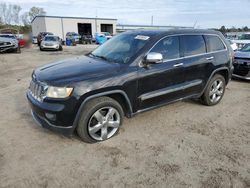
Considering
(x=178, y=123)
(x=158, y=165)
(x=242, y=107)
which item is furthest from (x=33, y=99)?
(x=242, y=107)

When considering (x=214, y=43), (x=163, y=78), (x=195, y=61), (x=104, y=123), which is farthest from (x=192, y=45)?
(x=104, y=123)

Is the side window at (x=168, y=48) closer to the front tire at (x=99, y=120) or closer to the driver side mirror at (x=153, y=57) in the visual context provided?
the driver side mirror at (x=153, y=57)

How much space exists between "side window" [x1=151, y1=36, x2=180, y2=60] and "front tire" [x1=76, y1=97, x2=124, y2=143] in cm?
128

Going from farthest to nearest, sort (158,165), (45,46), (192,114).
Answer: (45,46) → (192,114) → (158,165)

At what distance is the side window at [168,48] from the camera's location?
13.5 feet

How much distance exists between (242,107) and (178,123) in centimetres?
203

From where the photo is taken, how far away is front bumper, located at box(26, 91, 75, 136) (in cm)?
327

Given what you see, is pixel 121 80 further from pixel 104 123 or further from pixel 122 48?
pixel 122 48

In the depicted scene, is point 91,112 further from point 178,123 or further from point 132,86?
point 178,123

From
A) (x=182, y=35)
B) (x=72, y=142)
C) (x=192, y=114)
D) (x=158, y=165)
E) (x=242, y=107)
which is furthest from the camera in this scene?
(x=242, y=107)

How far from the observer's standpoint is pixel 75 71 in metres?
3.55

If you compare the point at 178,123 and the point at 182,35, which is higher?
the point at 182,35

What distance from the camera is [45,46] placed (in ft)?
68.0

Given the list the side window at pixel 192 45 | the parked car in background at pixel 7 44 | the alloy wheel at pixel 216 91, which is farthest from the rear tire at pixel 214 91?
the parked car in background at pixel 7 44
